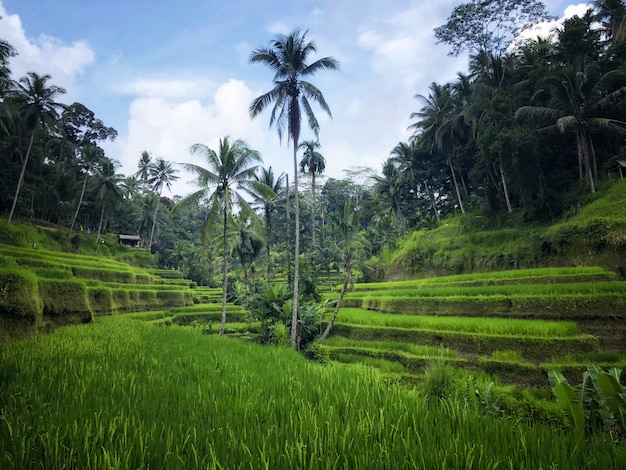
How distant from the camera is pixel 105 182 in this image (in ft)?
110

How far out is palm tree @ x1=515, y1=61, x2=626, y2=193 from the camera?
1748 cm

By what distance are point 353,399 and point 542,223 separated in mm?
19904

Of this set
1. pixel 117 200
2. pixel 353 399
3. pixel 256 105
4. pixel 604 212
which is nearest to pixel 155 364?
pixel 353 399

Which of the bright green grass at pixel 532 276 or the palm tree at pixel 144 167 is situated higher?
the palm tree at pixel 144 167

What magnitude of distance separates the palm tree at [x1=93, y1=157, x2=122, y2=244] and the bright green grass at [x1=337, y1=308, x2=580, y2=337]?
3076 centimetres

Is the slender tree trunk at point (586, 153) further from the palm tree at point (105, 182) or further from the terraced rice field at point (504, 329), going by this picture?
the palm tree at point (105, 182)

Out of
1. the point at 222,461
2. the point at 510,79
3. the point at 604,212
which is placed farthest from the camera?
the point at 510,79

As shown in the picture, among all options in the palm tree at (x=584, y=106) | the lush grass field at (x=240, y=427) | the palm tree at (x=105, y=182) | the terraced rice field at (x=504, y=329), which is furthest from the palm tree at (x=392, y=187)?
the lush grass field at (x=240, y=427)

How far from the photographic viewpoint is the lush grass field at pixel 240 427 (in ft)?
7.30

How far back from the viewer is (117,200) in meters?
36.2

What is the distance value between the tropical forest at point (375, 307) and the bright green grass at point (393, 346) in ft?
0.49

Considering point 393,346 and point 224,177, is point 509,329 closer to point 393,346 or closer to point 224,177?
point 393,346

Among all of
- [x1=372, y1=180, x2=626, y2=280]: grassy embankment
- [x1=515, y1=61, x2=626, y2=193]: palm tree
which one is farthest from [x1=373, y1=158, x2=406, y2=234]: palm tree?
[x1=515, y1=61, x2=626, y2=193]: palm tree

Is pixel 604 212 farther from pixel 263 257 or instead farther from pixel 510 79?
pixel 263 257
